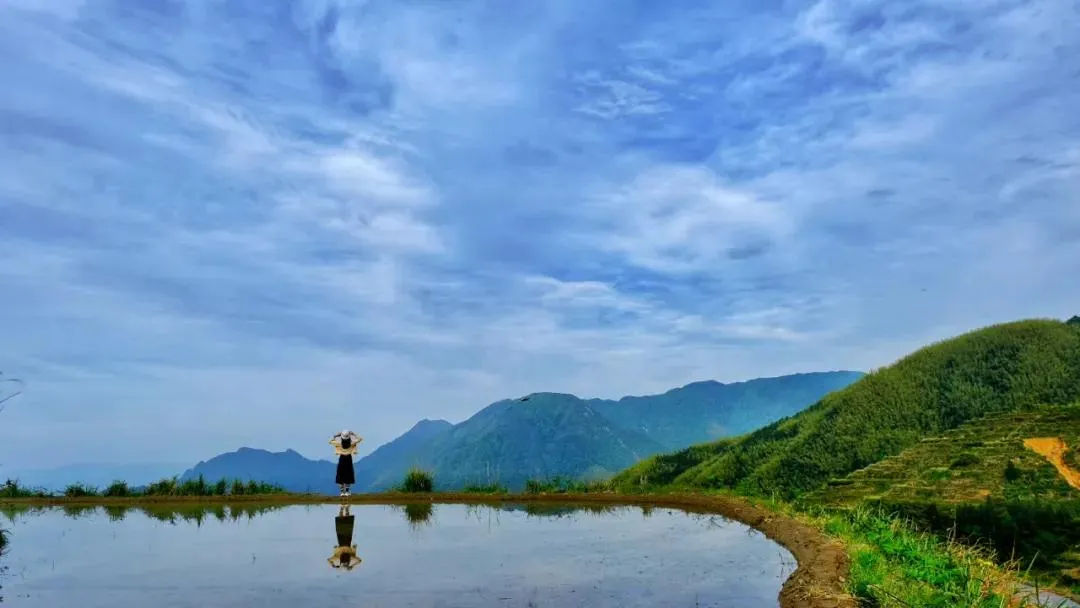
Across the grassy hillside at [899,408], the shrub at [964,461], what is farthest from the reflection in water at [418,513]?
the shrub at [964,461]

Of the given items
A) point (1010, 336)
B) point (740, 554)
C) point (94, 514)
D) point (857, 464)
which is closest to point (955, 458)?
point (857, 464)

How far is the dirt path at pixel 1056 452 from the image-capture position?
707 inches

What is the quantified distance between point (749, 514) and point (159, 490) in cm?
2036

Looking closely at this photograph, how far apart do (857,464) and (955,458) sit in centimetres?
862

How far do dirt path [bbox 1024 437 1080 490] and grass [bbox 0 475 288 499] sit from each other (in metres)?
24.5

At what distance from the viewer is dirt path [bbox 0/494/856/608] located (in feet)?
32.4

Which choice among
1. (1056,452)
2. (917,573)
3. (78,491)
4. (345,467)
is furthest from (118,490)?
(1056,452)

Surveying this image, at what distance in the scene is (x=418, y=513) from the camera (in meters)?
20.5

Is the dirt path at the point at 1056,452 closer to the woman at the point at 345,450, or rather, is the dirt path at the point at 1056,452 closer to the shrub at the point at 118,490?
the woman at the point at 345,450

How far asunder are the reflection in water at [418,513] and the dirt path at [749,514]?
2.64 ft

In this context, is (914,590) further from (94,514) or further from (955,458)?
(94,514)

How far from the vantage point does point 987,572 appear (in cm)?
1018

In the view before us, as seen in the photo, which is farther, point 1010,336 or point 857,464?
point 1010,336

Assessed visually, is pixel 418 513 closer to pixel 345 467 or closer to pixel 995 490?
pixel 345 467
